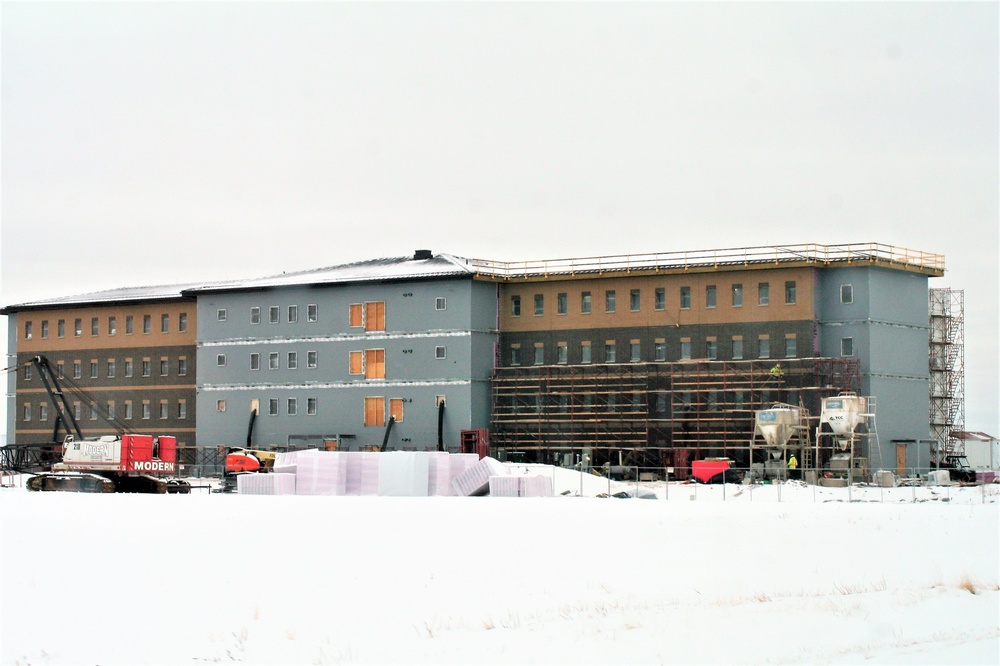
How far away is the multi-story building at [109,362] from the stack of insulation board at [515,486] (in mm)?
41909

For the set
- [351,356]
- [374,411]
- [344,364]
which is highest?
[351,356]

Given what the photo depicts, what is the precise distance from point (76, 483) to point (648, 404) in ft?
106

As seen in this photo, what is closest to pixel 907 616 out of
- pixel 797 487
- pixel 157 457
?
pixel 797 487

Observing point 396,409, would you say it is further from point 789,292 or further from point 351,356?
point 789,292

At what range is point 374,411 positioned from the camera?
84625mm

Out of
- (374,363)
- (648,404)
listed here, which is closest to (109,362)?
(374,363)

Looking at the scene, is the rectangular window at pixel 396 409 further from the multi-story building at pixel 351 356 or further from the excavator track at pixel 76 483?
the excavator track at pixel 76 483

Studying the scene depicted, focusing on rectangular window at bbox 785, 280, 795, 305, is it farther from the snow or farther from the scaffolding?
the snow

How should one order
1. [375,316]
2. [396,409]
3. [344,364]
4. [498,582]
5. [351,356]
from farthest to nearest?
1. [344,364]
2. [351,356]
3. [375,316]
4. [396,409]
5. [498,582]

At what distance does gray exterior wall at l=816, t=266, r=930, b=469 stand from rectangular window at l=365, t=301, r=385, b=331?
2635 cm

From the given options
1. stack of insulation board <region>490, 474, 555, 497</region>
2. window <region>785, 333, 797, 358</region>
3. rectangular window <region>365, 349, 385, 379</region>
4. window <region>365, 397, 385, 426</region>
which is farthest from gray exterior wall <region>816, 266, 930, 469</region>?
window <region>365, 397, 385, 426</region>

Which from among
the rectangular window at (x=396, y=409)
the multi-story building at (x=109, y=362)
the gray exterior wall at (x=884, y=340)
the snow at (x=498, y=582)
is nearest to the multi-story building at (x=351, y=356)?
the rectangular window at (x=396, y=409)

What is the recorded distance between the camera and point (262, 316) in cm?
8988

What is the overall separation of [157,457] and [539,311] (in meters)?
26.4
